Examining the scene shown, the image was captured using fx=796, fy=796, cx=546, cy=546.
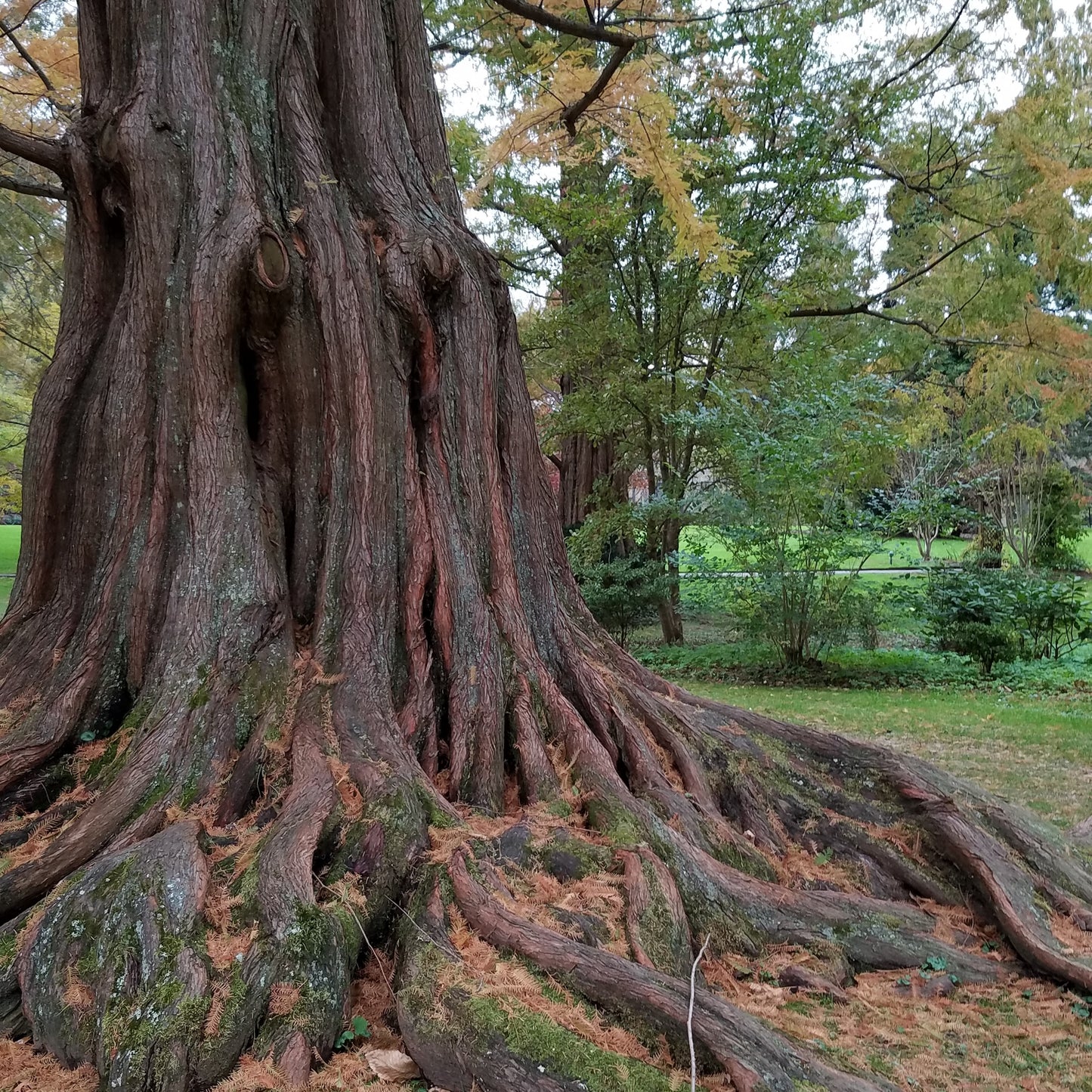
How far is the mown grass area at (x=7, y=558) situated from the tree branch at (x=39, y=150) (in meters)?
10.9

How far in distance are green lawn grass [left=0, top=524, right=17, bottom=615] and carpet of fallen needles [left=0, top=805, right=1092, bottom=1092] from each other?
13.4 m

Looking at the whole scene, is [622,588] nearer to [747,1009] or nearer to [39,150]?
[39,150]

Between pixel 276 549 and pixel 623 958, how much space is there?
2467 millimetres

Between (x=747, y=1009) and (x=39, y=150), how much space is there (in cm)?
540

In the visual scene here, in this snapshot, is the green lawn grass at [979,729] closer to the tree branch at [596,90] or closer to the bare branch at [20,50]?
the tree branch at [596,90]

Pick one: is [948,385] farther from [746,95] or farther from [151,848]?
[151,848]

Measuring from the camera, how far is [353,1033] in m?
2.50

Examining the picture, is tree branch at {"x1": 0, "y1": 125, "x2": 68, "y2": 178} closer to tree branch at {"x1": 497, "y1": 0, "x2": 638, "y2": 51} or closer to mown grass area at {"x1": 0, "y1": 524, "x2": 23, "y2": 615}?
tree branch at {"x1": 497, "y1": 0, "x2": 638, "y2": 51}

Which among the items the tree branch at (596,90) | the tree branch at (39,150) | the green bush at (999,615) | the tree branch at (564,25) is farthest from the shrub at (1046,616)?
the tree branch at (39,150)

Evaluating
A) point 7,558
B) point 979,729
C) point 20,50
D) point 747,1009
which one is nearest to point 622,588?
point 979,729

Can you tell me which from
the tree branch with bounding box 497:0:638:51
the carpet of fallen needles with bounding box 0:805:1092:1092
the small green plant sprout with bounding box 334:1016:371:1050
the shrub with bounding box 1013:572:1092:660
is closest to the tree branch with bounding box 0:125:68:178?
the tree branch with bounding box 497:0:638:51

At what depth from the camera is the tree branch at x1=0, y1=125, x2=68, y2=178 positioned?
4223mm

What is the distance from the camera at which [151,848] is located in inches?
111

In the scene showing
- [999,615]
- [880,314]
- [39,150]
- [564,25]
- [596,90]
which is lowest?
[999,615]
